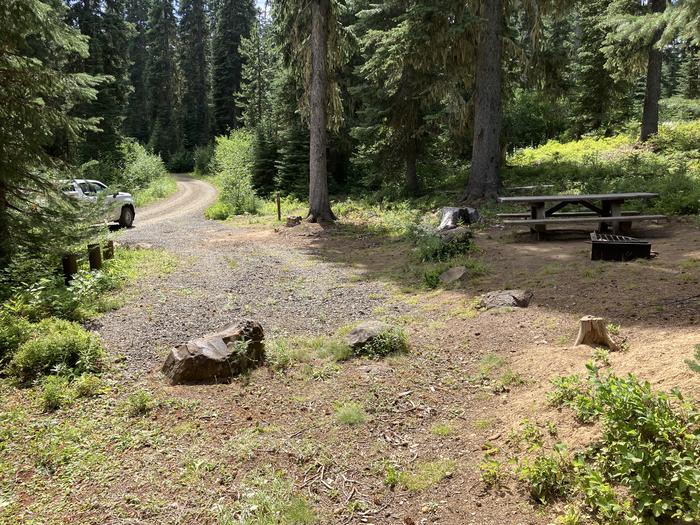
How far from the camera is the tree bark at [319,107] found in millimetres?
17719

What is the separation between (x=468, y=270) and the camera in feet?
29.5

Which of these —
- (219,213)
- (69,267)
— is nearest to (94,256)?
(69,267)

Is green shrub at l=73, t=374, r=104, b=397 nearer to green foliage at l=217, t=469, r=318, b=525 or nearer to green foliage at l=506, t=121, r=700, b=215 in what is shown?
green foliage at l=217, t=469, r=318, b=525

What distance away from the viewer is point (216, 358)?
18.6 ft

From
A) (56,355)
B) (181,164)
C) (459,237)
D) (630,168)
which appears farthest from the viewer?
(181,164)

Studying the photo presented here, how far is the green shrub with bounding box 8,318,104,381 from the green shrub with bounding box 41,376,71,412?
33 centimetres

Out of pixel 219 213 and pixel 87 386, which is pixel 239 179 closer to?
pixel 219 213

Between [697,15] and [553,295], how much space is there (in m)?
8.37

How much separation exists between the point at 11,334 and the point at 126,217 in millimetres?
13309

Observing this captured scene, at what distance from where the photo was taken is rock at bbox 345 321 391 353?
620 centimetres

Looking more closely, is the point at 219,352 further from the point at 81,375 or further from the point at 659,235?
the point at 659,235

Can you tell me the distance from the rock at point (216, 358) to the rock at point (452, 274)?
409 cm

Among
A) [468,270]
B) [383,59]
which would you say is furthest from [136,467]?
[383,59]

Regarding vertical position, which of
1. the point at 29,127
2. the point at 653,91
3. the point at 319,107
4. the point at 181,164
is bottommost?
the point at 29,127
